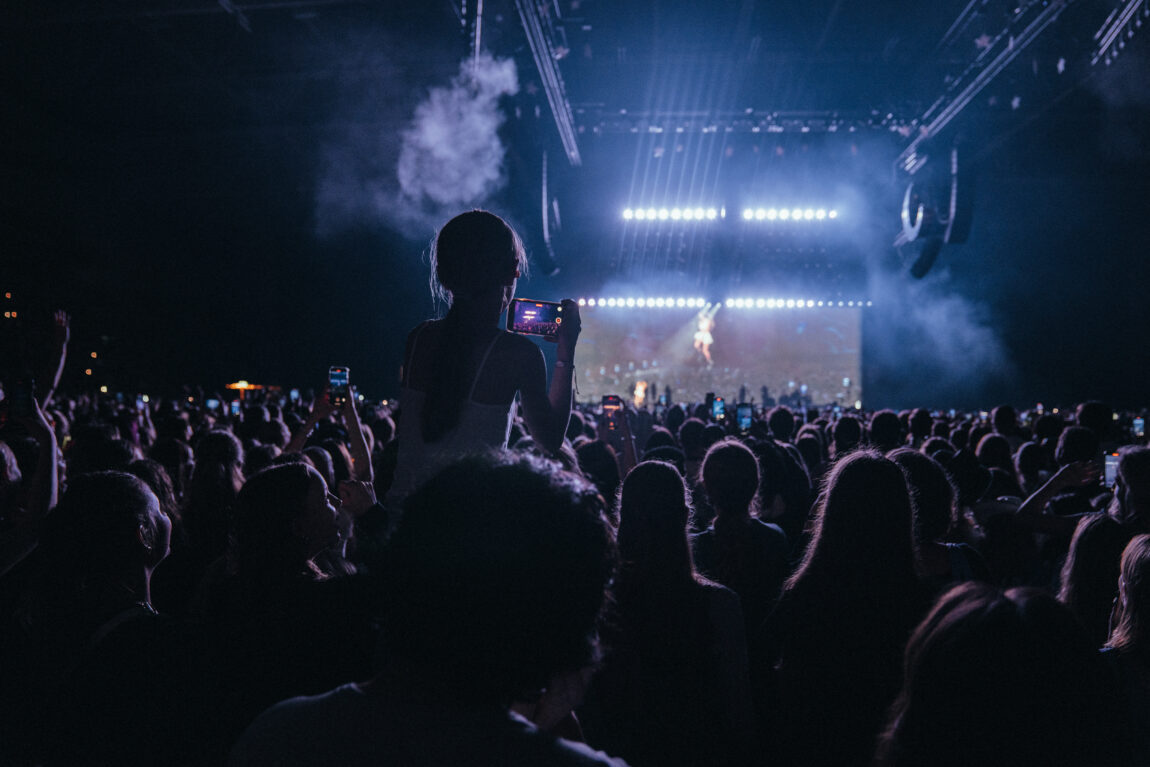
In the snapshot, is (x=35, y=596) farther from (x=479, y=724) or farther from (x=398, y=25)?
(x=398, y=25)

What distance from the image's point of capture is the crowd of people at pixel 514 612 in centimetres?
89

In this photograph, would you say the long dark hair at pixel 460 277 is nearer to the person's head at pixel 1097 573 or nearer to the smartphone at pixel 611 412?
the person's head at pixel 1097 573

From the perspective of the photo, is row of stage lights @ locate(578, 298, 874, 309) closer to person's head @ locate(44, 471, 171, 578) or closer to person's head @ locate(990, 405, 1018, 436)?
person's head @ locate(990, 405, 1018, 436)

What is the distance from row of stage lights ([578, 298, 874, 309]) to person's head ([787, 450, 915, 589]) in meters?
19.5

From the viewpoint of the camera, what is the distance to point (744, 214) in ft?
65.2

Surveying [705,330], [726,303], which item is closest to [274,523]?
[705,330]

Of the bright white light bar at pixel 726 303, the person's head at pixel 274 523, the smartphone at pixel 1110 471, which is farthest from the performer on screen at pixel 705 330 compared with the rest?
the person's head at pixel 274 523

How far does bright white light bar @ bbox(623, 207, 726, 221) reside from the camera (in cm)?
1991

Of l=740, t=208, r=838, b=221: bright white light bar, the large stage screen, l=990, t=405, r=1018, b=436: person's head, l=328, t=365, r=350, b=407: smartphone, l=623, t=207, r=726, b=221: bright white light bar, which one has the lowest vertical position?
l=328, t=365, r=350, b=407: smartphone

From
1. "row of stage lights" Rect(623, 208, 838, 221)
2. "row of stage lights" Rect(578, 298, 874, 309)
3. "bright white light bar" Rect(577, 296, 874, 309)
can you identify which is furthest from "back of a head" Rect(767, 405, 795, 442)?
"row of stage lights" Rect(578, 298, 874, 309)

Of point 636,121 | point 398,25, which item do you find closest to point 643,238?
point 636,121

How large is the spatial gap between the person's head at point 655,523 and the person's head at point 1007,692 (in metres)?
1.29

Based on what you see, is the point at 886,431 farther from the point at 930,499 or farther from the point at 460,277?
the point at 460,277

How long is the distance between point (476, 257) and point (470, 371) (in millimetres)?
334
